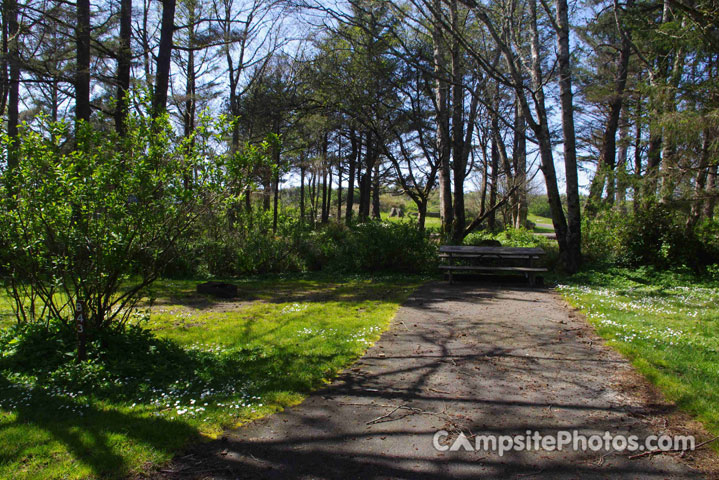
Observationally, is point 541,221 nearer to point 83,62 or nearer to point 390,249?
point 390,249

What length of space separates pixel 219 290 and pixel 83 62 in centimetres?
772

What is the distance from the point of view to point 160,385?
4.20 metres

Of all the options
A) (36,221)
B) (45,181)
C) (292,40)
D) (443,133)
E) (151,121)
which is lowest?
(36,221)

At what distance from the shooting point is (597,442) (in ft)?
10.3

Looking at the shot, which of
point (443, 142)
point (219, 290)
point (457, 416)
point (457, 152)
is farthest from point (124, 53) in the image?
point (457, 416)

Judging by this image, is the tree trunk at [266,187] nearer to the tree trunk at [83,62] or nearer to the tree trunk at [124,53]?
the tree trunk at [124,53]

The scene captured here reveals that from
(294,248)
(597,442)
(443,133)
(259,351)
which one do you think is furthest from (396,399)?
(443,133)

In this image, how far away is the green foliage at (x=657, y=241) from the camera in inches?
462

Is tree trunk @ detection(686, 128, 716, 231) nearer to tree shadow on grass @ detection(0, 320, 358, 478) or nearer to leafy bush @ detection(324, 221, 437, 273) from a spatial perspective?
leafy bush @ detection(324, 221, 437, 273)

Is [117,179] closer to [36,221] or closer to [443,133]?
[36,221]

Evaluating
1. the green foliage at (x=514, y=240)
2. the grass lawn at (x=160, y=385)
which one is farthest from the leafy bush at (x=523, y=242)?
the grass lawn at (x=160, y=385)

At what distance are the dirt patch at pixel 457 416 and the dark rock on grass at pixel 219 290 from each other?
5052 mm

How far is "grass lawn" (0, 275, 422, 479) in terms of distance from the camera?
2.98 metres

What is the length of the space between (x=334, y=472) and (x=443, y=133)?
14.0 metres
